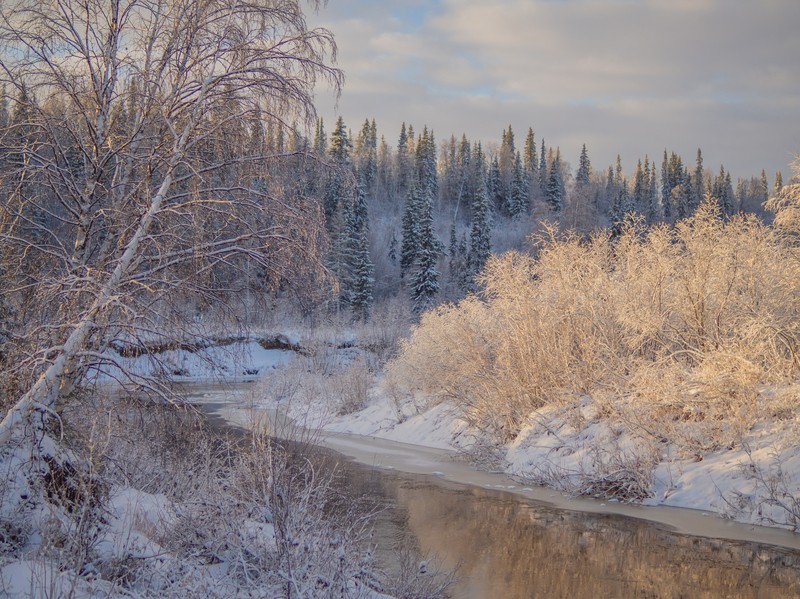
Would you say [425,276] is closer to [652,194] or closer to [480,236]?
[480,236]

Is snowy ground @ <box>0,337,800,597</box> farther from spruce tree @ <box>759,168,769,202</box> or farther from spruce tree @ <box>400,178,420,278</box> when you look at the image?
spruce tree @ <box>759,168,769,202</box>

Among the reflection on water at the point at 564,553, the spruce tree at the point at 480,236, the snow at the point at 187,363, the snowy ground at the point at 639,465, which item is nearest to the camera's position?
the snow at the point at 187,363

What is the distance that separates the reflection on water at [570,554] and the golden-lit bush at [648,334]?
404 cm

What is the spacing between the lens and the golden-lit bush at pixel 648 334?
600 inches

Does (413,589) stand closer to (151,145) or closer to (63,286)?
(63,286)

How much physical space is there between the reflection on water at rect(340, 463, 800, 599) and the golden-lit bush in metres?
4.04

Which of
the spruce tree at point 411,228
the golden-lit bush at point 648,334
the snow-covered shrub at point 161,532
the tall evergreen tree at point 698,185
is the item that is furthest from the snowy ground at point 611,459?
the tall evergreen tree at point 698,185

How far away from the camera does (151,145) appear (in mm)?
7367

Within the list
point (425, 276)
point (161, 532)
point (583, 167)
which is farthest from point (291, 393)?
point (583, 167)

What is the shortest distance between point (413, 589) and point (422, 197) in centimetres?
5297

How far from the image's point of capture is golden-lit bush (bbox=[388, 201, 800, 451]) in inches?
600

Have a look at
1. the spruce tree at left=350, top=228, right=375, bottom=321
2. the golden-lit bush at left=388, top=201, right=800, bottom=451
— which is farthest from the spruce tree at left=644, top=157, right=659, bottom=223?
the golden-lit bush at left=388, top=201, right=800, bottom=451

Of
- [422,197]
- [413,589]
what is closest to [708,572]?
[413,589]

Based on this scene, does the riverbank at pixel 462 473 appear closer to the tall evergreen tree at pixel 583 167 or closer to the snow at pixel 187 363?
the snow at pixel 187 363
